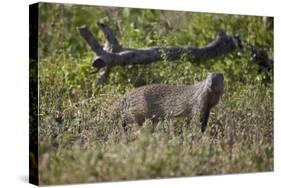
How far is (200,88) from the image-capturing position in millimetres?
9492

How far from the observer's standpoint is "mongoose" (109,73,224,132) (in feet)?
30.6

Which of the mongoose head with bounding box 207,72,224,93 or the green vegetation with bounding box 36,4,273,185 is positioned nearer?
the green vegetation with bounding box 36,4,273,185

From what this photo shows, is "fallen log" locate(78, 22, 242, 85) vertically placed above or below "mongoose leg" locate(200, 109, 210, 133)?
above

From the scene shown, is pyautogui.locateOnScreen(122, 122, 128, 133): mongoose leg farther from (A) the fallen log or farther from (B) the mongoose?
(A) the fallen log

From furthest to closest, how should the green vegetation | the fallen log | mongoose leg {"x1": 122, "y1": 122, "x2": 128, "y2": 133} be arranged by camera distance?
the fallen log → mongoose leg {"x1": 122, "y1": 122, "x2": 128, "y2": 133} → the green vegetation

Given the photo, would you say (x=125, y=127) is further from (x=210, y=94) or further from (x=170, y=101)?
(x=210, y=94)

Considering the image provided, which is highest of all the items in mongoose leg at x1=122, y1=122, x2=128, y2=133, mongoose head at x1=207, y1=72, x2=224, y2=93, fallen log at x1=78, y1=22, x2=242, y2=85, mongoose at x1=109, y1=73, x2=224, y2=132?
fallen log at x1=78, y1=22, x2=242, y2=85

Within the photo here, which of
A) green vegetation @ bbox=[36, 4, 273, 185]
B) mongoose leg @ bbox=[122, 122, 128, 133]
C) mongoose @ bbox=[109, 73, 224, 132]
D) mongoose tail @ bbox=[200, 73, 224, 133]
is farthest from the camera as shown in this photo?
mongoose tail @ bbox=[200, 73, 224, 133]

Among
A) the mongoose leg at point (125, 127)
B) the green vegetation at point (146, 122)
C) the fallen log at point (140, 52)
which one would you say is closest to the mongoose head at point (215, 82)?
the green vegetation at point (146, 122)

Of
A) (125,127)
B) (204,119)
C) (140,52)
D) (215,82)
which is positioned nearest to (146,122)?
(125,127)

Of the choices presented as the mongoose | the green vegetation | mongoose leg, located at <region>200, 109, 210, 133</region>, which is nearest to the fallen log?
the green vegetation

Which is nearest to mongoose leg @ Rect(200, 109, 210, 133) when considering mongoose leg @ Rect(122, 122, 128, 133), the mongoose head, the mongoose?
the mongoose

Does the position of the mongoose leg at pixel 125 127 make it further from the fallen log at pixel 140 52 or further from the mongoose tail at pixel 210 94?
the mongoose tail at pixel 210 94

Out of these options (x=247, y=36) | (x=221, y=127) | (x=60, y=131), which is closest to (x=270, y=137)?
(x=221, y=127)
